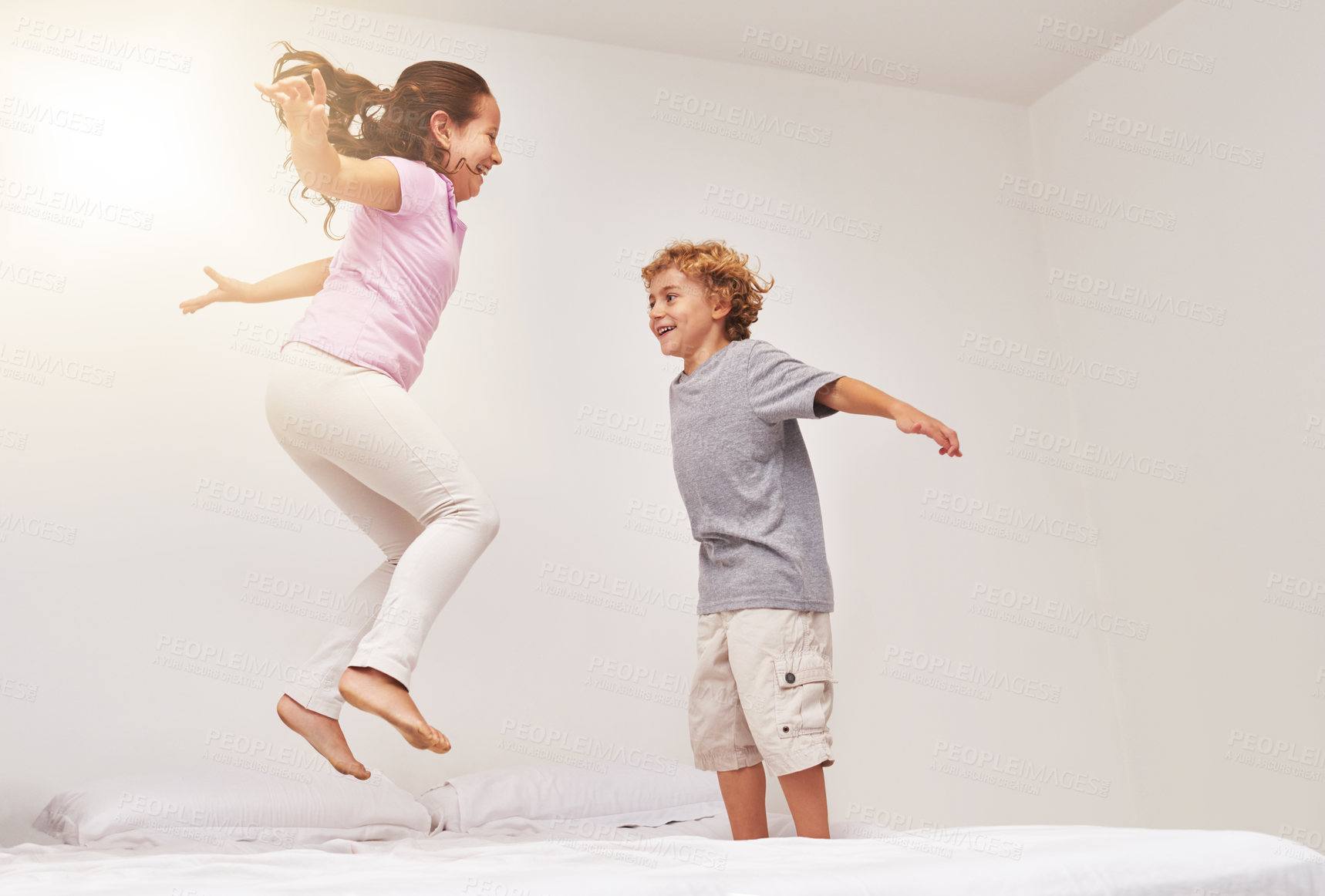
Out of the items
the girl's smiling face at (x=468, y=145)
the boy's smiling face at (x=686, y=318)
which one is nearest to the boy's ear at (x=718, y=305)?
the boy's smiling face at (x=686, y=318)

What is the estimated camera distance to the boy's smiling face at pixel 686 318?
1.92m

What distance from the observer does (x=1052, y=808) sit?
2836 mm

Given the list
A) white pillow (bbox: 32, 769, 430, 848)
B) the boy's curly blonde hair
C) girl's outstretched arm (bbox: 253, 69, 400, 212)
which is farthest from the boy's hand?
white pillow (bbox: 32, 769, 430, 848)

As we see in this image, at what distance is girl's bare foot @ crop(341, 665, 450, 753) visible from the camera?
134cm

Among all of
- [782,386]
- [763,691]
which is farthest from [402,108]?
[763,691]

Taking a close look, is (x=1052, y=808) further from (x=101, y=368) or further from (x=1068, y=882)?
(x=101, y=368)

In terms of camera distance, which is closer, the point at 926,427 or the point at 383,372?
the point at 926,427

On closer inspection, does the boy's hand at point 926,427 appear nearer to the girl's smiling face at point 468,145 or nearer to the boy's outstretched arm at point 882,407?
the boy's outstretched arm at point 882,407

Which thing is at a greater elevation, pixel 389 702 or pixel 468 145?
pixel 468 145

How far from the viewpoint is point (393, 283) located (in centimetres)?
178

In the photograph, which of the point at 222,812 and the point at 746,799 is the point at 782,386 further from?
the point at 222,812

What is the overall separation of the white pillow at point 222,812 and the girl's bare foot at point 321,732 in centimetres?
23

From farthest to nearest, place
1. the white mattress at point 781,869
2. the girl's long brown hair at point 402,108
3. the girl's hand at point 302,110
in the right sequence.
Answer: the girl's long brown hair at point 402,108 → the girl's hand at point 302,110 → the white mattress at point 781,869

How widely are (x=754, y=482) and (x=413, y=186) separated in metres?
0.79
